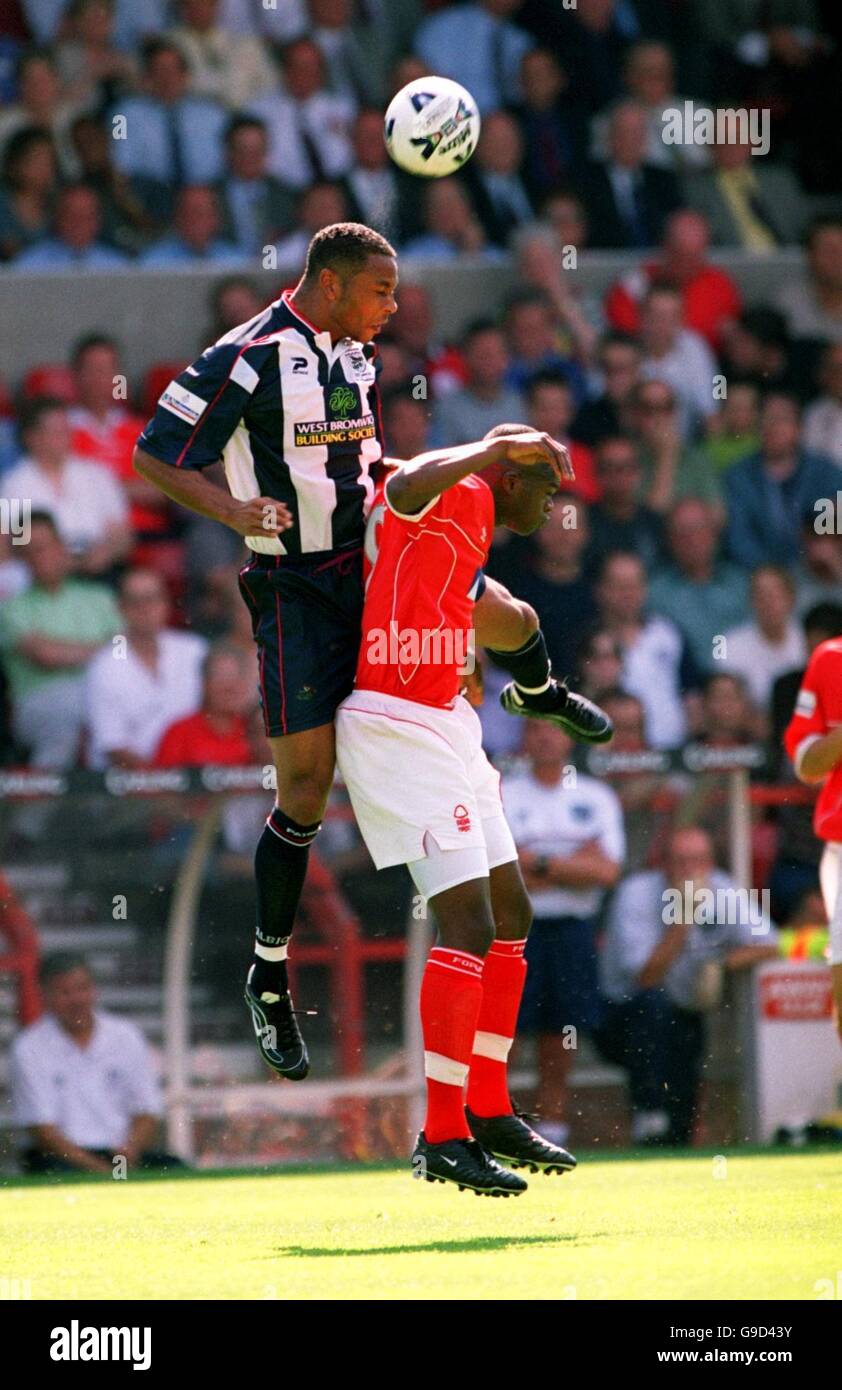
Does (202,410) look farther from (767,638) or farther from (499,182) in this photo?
(499,182)

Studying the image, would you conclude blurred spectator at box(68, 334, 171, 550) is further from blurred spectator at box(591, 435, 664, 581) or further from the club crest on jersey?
the club crest on jersey

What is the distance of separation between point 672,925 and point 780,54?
7111mm

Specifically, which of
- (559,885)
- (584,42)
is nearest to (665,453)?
Answer: (584,42)

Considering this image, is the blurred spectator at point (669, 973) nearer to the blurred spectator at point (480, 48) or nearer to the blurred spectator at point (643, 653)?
the blurred spectator at point (643, 653)

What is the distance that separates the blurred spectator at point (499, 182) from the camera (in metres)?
13.8

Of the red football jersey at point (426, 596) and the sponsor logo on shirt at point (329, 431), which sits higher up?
the sponsor logo on shirt at point (329, 431)

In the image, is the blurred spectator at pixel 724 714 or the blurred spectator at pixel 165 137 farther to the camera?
the blurred spectator at pixel 165 137

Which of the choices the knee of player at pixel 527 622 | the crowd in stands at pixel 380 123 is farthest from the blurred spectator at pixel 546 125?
the knee of player at pixel 527 622

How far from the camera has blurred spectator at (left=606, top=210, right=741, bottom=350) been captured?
A: 13664 mm

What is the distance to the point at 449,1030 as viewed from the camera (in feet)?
21.2

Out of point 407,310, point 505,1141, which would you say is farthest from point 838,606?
point 505,1141

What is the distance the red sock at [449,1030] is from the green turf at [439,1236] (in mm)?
370

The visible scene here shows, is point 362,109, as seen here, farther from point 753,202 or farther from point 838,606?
point 838,606

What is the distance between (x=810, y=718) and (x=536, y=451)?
8.53ft
